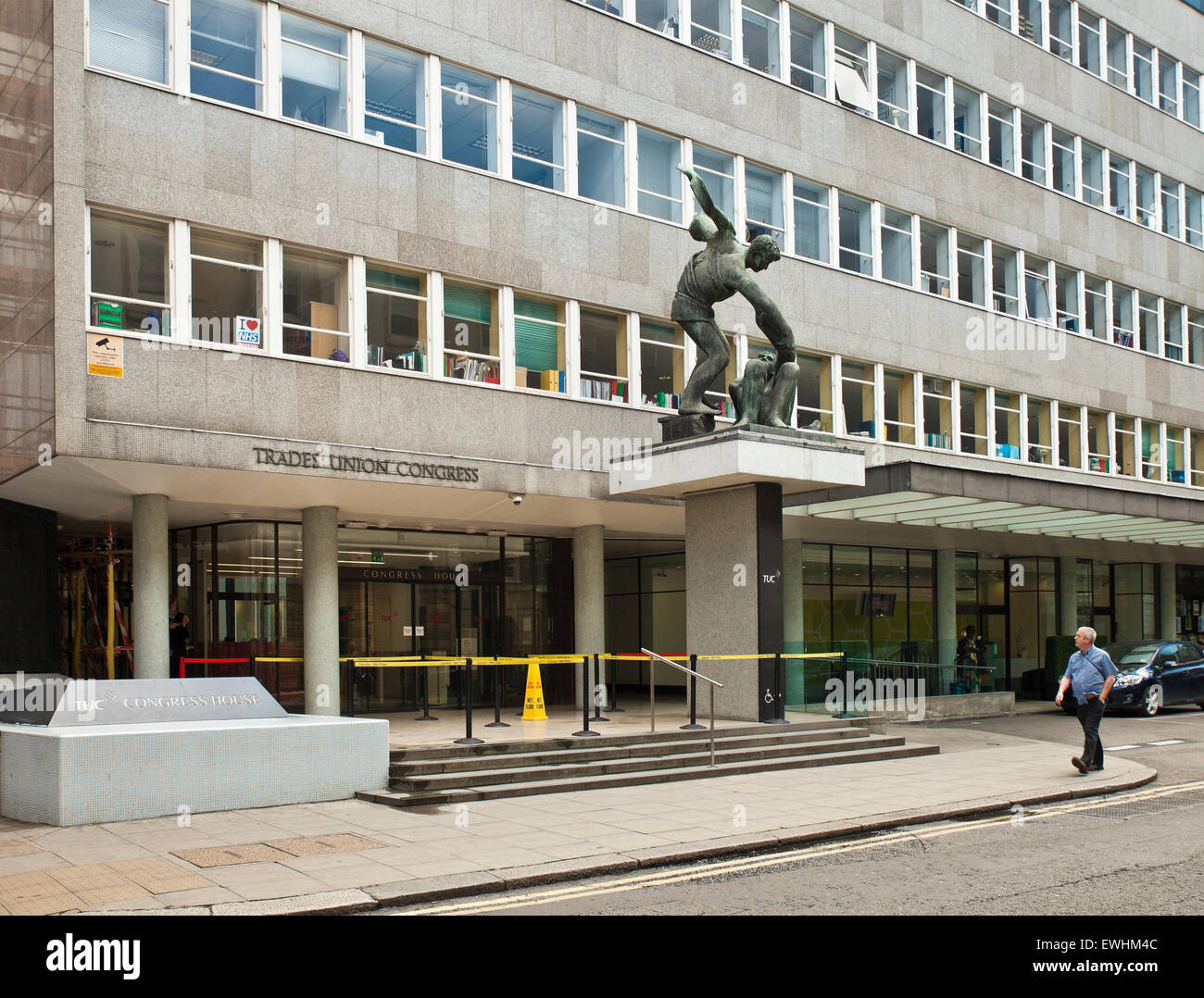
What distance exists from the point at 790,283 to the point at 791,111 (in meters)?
3.62

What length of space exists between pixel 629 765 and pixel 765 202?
44.2ft

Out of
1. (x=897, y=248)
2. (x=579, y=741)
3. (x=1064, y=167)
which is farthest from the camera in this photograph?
(x=1064, y=167)

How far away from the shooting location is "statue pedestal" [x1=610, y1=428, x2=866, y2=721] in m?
17.2

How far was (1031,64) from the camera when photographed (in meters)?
30.4

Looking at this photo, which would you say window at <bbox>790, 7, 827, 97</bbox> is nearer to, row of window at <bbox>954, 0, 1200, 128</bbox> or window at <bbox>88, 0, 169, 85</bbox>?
row of window at <bbox>954, 0, 1200, 128</bbox>

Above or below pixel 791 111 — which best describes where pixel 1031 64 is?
above

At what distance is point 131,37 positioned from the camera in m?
15.8

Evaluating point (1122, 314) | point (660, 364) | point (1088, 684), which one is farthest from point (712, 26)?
point (1122, 314)

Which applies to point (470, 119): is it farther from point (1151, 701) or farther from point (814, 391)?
point (1151, 701)

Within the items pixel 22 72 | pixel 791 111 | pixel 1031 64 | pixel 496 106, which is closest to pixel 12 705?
pixel 22 72

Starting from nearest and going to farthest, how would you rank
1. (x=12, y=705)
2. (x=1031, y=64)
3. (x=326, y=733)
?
(x=326, y=733) < (x=12, y=705) < (x=1031, y=64)

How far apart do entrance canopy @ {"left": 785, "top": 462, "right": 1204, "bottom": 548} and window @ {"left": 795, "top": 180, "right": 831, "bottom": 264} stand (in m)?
5.68
